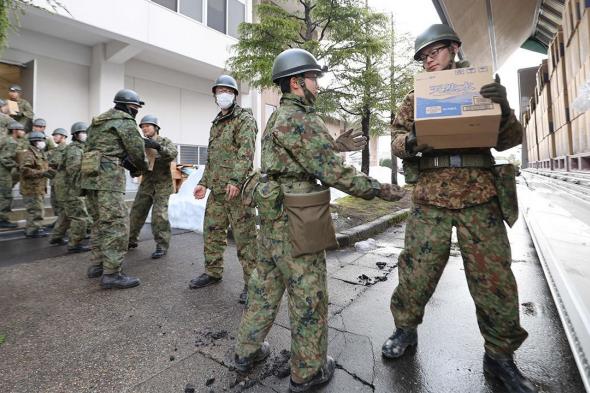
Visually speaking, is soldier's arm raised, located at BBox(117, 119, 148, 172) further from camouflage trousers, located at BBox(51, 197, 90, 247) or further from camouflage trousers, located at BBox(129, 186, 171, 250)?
camouflage trousers, located at BBox(51, 197, 90, 247)

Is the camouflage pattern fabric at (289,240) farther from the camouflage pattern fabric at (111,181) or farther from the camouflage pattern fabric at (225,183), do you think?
the camouflage pattern fabric at (111,181)

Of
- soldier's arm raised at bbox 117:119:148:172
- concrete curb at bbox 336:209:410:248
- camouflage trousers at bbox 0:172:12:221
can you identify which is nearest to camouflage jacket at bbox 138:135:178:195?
soldier's arm raised at bbox 117:119:148:172

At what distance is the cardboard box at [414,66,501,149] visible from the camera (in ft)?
4.98

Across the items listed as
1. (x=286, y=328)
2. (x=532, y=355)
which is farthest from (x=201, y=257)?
(x=532, y=355)

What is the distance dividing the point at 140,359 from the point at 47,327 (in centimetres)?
98

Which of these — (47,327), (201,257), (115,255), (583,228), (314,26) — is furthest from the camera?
(314,26)

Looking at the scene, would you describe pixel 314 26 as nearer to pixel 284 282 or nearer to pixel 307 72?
pixel 307 72

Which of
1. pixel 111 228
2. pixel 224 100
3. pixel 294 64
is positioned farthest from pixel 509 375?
pixel 111 228

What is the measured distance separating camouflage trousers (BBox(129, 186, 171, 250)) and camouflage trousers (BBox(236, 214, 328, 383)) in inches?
117

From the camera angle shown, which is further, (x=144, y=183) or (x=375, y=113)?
(x=375, y=113)

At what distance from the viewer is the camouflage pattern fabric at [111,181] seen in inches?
123

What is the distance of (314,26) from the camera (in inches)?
275

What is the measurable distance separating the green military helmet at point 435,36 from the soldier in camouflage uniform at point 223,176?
65.4 inches

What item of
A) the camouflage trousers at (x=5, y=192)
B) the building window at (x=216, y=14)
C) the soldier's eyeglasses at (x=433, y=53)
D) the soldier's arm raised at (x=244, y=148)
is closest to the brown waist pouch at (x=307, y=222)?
the soldier's eyeglasses at (x=433, y=53)
